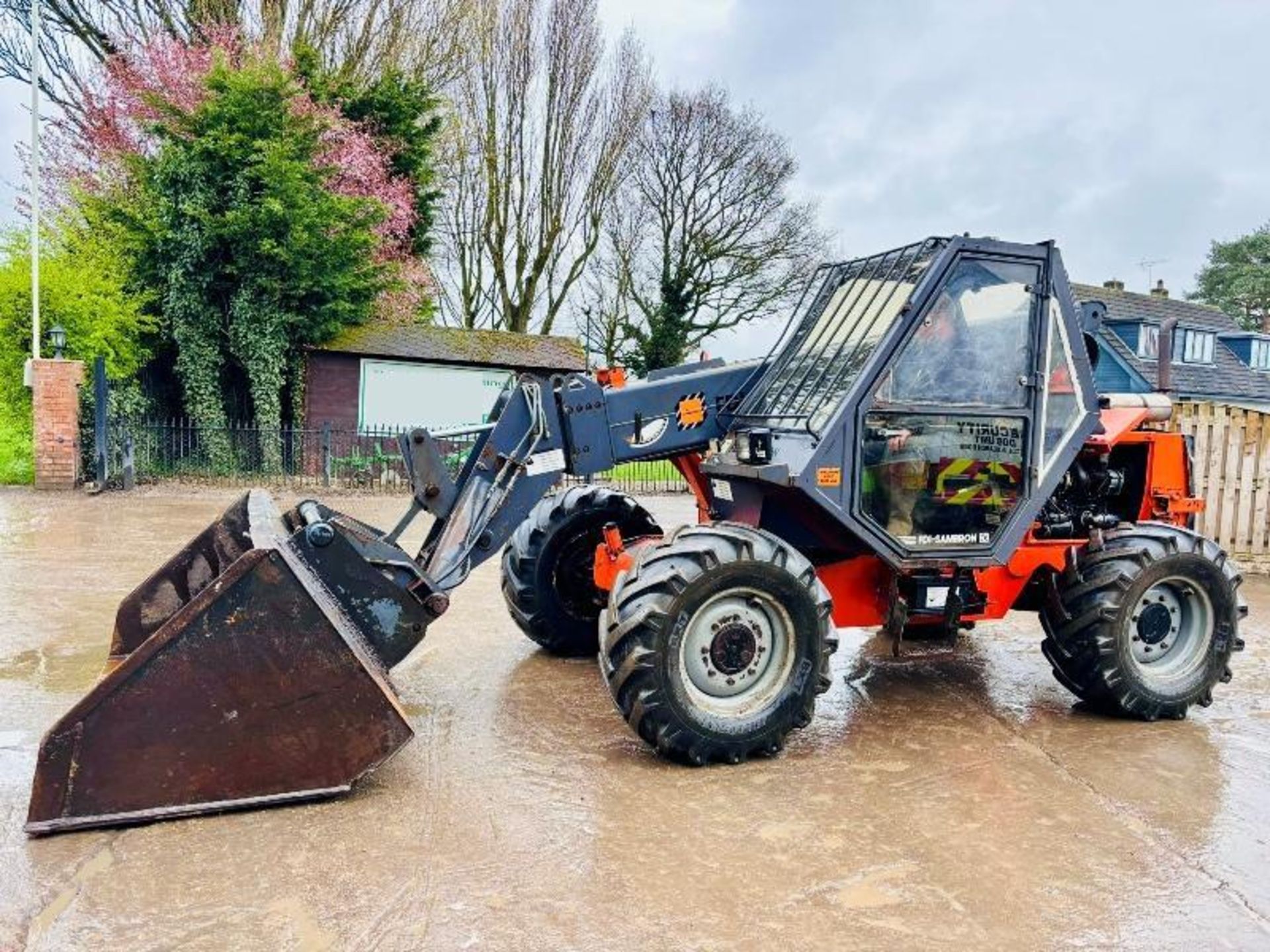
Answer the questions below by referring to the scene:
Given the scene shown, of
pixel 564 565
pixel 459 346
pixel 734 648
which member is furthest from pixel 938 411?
pixel 459 346

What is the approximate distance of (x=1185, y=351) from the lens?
3212cm

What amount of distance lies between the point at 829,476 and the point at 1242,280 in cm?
4838

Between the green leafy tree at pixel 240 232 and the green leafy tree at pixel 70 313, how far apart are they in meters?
0.55

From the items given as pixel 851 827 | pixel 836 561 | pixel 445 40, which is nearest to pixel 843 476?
pixel 836 561

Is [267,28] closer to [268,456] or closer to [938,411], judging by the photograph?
[268,456]

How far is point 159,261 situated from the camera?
690 inches

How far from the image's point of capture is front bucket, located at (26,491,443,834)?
11.6 feet

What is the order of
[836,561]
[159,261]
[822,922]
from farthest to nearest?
[159,261], [836,561], [822,922]

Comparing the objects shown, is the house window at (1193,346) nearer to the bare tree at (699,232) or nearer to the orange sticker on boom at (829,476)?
the bare tree at (699,232)

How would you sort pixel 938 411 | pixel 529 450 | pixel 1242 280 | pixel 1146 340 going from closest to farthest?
pixel 938 411 → pixel 529 450 → pixel 1146 340 → pixel 1242 280

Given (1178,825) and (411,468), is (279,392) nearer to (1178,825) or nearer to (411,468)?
(411,468)

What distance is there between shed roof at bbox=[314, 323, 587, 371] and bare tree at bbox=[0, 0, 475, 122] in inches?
276

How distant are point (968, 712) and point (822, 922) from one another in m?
2.62

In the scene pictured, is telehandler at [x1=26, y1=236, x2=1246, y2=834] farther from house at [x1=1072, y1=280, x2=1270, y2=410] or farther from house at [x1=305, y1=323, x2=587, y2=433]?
house at [x1=1072, y1=280, x2=1270, y2=410]
